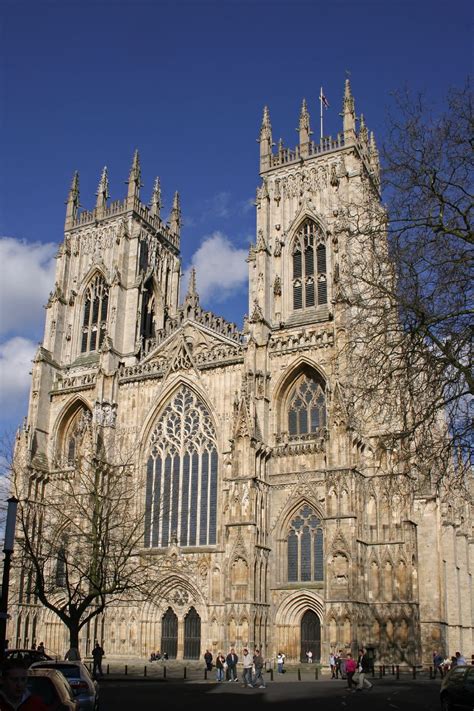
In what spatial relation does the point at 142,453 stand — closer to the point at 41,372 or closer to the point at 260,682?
the point at 41,372

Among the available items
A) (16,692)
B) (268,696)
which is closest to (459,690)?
(268,696)

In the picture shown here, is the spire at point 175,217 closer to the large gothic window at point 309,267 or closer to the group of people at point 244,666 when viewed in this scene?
the large gothic window at point 309,267

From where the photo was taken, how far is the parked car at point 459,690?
15.8 meters

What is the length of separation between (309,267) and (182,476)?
12876 mm

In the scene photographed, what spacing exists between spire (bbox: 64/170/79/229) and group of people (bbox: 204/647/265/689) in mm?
29431

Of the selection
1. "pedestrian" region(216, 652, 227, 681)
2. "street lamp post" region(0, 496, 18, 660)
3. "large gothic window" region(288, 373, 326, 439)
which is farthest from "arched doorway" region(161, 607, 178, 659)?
"street lamp post" region(0, 496, 18, 660)

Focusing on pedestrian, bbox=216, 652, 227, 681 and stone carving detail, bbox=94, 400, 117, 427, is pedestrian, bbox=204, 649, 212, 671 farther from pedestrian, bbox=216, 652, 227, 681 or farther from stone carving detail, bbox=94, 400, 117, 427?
stone carving detail, bbox=94, 400, 117, 427

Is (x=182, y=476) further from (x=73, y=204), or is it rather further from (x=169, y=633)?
(x=73, y=204)

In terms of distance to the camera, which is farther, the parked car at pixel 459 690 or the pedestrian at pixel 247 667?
the pedestrian at pixel 247 667

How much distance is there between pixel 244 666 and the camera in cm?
2623

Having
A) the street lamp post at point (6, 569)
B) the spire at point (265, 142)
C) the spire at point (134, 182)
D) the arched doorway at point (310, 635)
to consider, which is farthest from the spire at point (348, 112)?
the street lamp post at point (6, 569)

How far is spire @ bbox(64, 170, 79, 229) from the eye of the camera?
166 feet

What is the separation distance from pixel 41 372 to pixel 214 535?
14.8m

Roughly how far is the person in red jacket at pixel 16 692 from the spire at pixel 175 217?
157 ft
